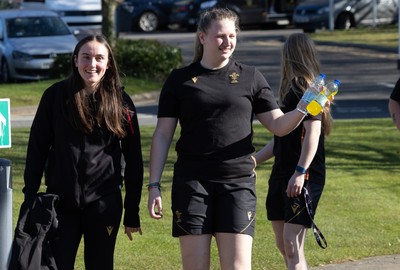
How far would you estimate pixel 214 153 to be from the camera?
211 inches

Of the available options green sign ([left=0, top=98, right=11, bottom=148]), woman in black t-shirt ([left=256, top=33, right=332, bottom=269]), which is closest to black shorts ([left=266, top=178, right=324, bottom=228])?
woman in black t-shirt ([left=256, top=33, right=332, bottom=269])

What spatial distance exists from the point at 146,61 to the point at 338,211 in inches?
570

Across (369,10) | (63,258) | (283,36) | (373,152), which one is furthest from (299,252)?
(369,10)

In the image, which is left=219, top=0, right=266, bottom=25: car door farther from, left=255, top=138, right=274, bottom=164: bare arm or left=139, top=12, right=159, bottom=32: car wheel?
left=255, top=138, right=274, bottom=164: bare arm

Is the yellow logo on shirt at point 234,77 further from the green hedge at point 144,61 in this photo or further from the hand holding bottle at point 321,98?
the green hedge at point 144,61

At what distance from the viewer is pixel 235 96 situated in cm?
538

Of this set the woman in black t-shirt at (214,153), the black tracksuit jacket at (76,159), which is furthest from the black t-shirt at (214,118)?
the black tracksuit jacket at (76,159)

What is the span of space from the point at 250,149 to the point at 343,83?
18.6 metres

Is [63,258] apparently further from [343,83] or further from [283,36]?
[283,36]

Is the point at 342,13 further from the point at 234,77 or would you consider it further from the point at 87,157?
the point at 87,157

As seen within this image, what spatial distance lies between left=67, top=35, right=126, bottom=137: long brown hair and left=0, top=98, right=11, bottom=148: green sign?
0.61m

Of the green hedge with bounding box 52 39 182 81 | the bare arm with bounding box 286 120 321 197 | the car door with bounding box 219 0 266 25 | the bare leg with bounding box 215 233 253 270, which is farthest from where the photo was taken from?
the car door with bounding box 219 0 266 25

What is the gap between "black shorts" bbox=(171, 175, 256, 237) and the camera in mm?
5297

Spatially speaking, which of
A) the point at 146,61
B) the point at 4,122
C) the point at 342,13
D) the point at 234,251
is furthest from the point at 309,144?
the point at 342,13
